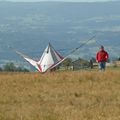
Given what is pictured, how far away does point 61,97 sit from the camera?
1739 cm

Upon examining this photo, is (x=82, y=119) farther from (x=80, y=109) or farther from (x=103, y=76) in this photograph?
(x=103, y=76)

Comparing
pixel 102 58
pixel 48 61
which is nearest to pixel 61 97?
pixel 102 58

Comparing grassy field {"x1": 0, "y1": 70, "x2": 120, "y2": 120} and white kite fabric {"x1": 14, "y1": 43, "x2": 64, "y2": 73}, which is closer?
grassy field {"x1": 0, "y1": 70, "x2": 120, "y2": 120}

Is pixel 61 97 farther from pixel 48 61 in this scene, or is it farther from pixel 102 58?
pixel 48 61

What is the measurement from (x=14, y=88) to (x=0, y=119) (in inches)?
267

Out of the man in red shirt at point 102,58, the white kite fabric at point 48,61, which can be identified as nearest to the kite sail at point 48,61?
the white kite fabric at point 48,61

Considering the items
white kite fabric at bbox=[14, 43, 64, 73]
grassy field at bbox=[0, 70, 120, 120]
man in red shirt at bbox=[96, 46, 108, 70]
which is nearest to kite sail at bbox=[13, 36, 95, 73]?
white kite fabric at bbox=[14, 43, 64, 73]

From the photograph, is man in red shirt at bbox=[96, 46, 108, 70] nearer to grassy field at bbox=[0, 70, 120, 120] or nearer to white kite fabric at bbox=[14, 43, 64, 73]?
white kite fabric at bbox=[14, 43, 64, 73]

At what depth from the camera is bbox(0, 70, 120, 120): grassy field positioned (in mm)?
13602

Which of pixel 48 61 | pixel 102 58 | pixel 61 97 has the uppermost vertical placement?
pixel 102 58

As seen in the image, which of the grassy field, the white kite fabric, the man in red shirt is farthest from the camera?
the white kite fabric

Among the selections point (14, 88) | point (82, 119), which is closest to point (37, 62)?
point (14, 88)

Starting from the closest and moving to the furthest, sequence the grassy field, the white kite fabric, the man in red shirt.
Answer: the grassy field < the man in red shirt < the white kite fabric

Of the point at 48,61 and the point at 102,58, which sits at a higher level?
the point at 102,58
